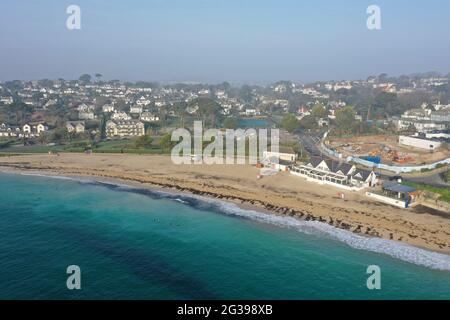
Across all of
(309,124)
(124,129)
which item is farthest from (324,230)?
(124,129)

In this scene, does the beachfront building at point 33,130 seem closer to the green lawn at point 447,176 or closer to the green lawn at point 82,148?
the green lawn at point 82,148

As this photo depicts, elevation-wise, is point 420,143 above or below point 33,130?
below

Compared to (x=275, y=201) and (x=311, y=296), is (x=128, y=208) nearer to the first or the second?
(x=275, y=201)

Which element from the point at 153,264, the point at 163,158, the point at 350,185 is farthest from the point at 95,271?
the point at 163,158

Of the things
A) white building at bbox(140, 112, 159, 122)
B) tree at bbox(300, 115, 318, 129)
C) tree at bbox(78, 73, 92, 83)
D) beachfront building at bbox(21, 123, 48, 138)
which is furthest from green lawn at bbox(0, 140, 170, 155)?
tree at bbox(78, 73, 92, 83)

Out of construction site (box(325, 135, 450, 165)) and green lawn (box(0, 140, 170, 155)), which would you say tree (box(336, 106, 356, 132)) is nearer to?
construction site (box(325, 135, 450, 165))

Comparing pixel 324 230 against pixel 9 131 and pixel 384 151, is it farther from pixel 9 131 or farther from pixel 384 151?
pixel 9 131
